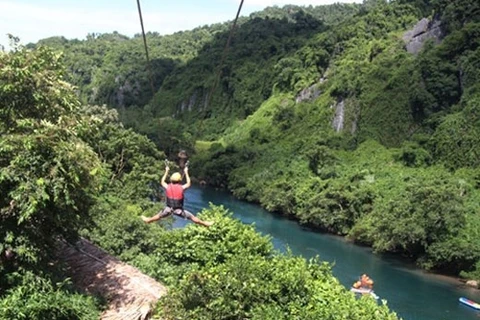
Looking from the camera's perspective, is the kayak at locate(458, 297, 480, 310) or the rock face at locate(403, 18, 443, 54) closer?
the kayak at locate(458, 297, 480, 310)

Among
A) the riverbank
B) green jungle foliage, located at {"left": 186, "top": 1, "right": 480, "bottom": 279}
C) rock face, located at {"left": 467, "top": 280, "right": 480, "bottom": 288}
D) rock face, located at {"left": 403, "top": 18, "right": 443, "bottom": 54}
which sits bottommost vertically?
the riverbank

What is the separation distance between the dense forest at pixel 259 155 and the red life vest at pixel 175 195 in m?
1.94

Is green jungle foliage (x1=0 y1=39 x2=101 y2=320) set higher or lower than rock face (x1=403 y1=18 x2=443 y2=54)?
lower

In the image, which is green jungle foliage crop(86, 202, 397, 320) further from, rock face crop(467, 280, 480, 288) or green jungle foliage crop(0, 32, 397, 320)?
rock face crop(467, 280, 480, 288)

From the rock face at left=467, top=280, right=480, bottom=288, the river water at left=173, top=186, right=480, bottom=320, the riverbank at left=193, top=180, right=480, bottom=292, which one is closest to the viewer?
the river water at left=173, top=186, right=480, bottom=320

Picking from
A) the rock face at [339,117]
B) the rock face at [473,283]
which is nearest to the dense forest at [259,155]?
the rock face at [339,117]

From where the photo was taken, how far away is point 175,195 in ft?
29.1

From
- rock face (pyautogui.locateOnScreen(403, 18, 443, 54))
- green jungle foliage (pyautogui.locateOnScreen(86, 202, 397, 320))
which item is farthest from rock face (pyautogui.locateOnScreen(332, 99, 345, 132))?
green jungle foliage (pyautogui.locateOnScreen(86, 202, 397, 320))

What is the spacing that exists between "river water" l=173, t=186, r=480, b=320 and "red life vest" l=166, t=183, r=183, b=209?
33.8 ft

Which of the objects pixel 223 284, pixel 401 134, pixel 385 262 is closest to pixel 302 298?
pixel 223 284

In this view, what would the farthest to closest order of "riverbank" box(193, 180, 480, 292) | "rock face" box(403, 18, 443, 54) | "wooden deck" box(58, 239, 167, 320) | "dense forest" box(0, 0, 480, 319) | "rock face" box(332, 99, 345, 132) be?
1. "rock face" box(332, 99, 345, 132)
2. "rock face" box(403, 18, 443, 54)
3. "riverbank" box(193, 180, 480, 292)
4. "wooden deck" box(58, 239, 167, 320)
5. "dense forest" box(0, 0, 480, 319)

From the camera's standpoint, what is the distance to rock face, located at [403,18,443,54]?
53.6 metres

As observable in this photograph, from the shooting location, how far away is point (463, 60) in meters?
46.7

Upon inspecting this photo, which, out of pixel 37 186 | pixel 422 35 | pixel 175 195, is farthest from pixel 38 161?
pixel 422 35
